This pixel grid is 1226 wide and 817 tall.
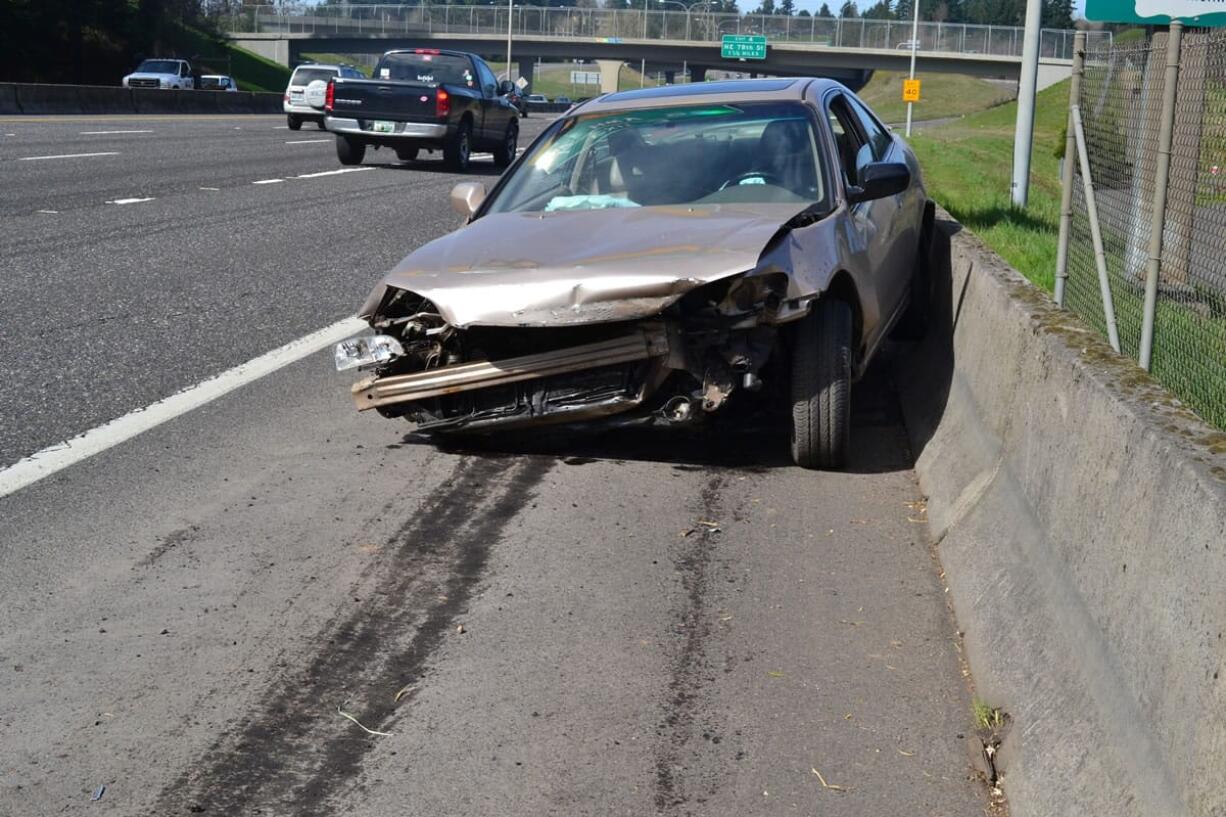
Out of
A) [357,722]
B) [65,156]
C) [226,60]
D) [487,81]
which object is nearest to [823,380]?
[357,722]

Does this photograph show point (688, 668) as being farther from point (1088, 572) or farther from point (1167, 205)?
point (1167, 205)

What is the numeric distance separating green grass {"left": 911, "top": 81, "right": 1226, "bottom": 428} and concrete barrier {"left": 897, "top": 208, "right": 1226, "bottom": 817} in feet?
2.66

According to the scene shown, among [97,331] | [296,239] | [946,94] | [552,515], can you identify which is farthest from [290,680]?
[946,94]

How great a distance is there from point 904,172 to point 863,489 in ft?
5.67

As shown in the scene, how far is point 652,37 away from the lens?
9638 cm

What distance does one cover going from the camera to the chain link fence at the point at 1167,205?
6039 millimetres

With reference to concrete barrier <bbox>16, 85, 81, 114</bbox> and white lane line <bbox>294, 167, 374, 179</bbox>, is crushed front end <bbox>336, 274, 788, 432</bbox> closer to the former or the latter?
white lane line <bbox>294, 167, 374, 179</bbox>

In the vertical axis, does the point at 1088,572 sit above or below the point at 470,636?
above

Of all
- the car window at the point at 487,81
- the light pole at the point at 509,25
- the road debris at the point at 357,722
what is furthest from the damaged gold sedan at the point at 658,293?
the light pole at the point at 509,25

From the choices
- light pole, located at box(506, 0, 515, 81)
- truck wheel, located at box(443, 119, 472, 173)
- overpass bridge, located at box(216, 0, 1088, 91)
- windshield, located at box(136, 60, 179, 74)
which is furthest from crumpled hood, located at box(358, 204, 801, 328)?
light pole, located at box(506, 0, 515, 81)

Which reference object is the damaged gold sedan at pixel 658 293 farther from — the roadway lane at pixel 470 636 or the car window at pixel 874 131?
the car window at pixel 874 131

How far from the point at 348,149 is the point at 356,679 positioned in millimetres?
20453

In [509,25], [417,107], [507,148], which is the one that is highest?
[509,25]

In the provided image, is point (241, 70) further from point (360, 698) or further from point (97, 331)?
point (360, 698)
